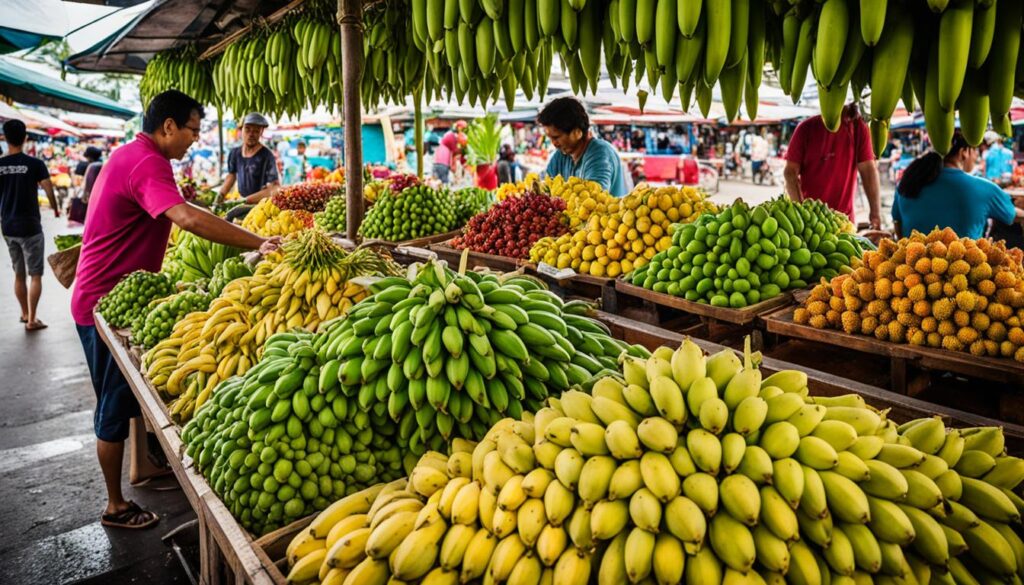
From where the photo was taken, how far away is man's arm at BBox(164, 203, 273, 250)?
10.4 feet

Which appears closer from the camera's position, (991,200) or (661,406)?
(661,406)

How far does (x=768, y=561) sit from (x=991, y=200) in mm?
4321

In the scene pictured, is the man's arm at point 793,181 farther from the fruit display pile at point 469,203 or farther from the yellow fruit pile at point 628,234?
the fruit display pile at point 469,203

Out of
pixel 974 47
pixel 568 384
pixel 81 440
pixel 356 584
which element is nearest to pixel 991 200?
pixel 974 47

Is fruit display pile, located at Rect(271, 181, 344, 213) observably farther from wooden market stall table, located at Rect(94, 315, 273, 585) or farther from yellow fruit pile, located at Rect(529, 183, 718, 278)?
wooden market stall table, located at Rect(94, 315, 273, 585)

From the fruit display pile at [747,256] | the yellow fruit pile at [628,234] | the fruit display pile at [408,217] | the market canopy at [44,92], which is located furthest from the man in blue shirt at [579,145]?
the market canopy at [44,92]

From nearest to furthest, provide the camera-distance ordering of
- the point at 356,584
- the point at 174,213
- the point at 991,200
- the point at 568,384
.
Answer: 1. the point at 356,584
2. the point at 568,384
3. the point at 174,213
4. the point at 991,200

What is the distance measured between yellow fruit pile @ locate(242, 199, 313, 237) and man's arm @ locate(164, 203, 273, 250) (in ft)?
4.58

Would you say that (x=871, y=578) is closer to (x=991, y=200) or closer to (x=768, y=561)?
(x=768, y=561)

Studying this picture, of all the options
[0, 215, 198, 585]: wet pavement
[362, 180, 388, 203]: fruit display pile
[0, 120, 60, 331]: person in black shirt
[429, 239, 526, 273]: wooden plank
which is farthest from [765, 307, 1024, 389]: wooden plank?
[0, 120, 60, 331]: person in black shirt

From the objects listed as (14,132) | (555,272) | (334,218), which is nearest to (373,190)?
(334,218)

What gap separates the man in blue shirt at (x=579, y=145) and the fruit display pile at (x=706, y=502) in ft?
11.9

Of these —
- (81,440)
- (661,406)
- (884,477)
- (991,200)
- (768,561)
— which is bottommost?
(81,440)

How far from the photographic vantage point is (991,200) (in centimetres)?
436
